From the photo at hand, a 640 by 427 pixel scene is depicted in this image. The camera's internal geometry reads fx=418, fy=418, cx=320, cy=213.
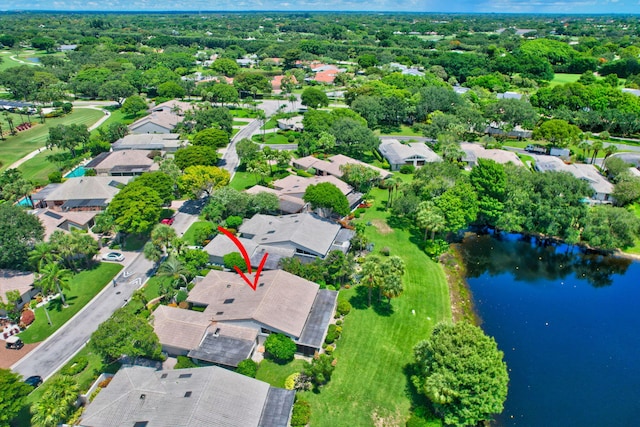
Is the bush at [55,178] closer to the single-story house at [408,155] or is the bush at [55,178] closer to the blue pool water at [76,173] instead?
the blue pool water at [76,173]

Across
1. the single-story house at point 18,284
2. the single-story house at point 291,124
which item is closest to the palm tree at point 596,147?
the single-story house at point 291,124

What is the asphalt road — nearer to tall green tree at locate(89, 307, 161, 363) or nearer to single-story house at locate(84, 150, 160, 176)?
tall green tree at locate(89, 307, 161, 363)

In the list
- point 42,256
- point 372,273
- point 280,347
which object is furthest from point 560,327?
point 42,256

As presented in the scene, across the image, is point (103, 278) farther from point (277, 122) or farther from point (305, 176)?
point (277, 122)

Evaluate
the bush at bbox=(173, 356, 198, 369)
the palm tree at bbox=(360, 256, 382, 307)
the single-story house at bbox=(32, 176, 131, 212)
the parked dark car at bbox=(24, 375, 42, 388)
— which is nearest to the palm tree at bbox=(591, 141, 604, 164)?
the palm tree at bbox=(360, 256, 382, 307)

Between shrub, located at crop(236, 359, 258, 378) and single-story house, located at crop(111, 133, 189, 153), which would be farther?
single-story house, located at crop(111, 133, 189, 153)

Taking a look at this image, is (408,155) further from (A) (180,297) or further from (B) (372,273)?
(A) (180,297)
